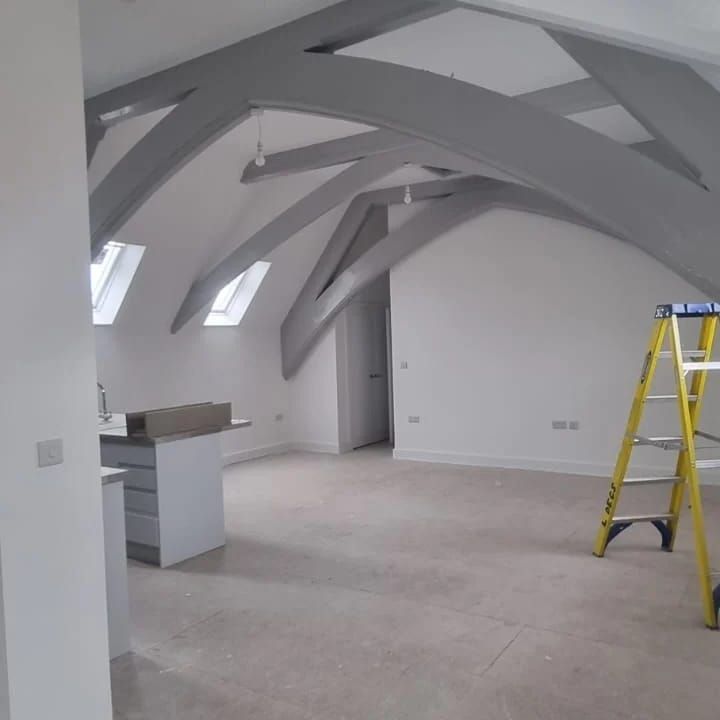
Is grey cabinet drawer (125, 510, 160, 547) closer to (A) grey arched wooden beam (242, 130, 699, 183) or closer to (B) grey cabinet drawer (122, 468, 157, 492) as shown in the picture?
(B) grey cabinet drawer (122, 468, 157, 492)

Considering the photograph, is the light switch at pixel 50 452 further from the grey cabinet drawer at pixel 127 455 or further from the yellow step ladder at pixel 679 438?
the yellow step ladder at pixel 679 438

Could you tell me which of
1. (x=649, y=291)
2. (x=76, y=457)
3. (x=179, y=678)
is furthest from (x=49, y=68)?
(x=649, y=291)

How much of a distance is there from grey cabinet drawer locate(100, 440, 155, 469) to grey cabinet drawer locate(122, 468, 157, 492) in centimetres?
4

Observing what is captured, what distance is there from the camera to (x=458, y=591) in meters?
3.73

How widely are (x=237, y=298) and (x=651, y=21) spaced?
6440mm

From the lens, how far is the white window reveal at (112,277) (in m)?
6.23

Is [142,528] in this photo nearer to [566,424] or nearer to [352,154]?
[352,154]

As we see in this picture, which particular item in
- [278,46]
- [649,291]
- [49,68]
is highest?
[278,46]

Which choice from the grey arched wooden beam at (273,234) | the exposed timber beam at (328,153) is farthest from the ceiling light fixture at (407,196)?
the exposed timber beam at (328,153)

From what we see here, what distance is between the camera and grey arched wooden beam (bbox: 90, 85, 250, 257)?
385 cm

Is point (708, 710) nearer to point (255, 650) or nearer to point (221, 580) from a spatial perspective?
point (255, 650)

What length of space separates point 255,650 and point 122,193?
3224 mm

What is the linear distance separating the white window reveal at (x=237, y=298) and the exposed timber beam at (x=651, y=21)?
5938 millimetres

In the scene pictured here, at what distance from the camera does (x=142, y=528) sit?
4297 mm
